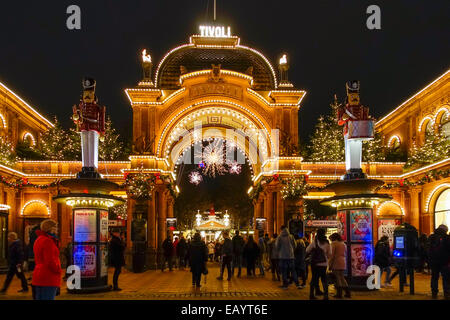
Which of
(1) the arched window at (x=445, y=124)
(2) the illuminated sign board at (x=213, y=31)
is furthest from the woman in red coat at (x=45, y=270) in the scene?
(2) the illuminated sign board at (x=213, y=31)

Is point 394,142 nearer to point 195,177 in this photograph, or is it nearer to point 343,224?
point 195,177

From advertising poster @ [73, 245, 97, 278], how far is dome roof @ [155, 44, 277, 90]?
17.3 metres

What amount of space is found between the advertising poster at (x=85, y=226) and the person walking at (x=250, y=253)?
7817 mm

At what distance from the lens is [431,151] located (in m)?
26.5

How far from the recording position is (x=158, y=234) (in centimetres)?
2962

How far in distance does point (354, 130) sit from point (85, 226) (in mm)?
8600

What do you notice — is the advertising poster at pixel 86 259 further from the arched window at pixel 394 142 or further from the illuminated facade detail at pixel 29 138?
the arched window at pixel 394 142

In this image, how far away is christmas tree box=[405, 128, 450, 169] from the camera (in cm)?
2567

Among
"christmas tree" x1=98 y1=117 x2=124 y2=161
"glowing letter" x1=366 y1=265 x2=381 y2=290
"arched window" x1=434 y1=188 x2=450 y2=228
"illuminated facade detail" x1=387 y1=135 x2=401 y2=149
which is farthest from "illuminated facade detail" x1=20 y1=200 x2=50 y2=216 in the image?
"illuminated facade detail" x1=387 y1=135 x2=401 y2=149

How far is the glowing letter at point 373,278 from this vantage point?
50.0ft

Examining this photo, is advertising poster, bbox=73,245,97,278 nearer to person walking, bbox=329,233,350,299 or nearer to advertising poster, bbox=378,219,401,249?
person walking, bbox=329,233,350,299

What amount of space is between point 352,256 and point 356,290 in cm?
96
